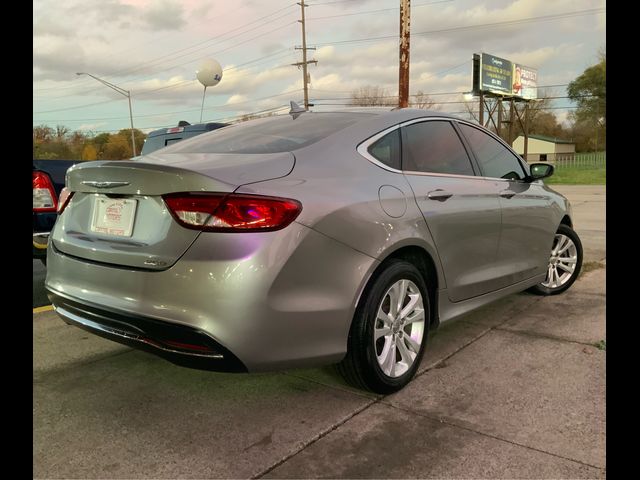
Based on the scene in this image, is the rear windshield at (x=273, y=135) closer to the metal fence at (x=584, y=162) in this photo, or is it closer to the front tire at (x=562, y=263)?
the front tire at (x=562, y=263)

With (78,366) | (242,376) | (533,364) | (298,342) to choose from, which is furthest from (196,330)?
(533,364)

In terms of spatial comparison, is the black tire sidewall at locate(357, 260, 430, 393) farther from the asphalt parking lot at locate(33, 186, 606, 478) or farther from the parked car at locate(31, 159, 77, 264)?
the parked car at locate(31, 159, 77, 264)

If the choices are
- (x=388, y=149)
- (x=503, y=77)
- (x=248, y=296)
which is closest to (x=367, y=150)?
(x=388, y=149)

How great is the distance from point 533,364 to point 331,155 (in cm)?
188

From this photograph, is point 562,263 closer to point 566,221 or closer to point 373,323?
point 566,221

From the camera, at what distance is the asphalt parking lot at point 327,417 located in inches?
91.4

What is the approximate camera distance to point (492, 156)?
163 inches

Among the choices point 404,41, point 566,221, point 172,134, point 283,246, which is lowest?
point 283,246

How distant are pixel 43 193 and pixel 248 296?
344 centimetres

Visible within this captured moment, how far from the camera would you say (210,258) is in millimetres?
2322

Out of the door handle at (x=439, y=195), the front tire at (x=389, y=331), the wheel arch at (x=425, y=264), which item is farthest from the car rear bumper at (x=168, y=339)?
the door handle at (x=439, y=195)

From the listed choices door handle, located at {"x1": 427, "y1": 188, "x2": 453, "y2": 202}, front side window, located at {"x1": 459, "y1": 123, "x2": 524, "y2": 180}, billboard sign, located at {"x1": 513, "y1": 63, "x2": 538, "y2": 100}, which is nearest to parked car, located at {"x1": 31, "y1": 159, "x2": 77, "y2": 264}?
door handle, located at {"x1": 427, "y1": 188, "x2": 453, "y2": 202}

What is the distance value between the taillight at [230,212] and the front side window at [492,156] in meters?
2.06

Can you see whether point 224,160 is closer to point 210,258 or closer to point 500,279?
point 210,258
